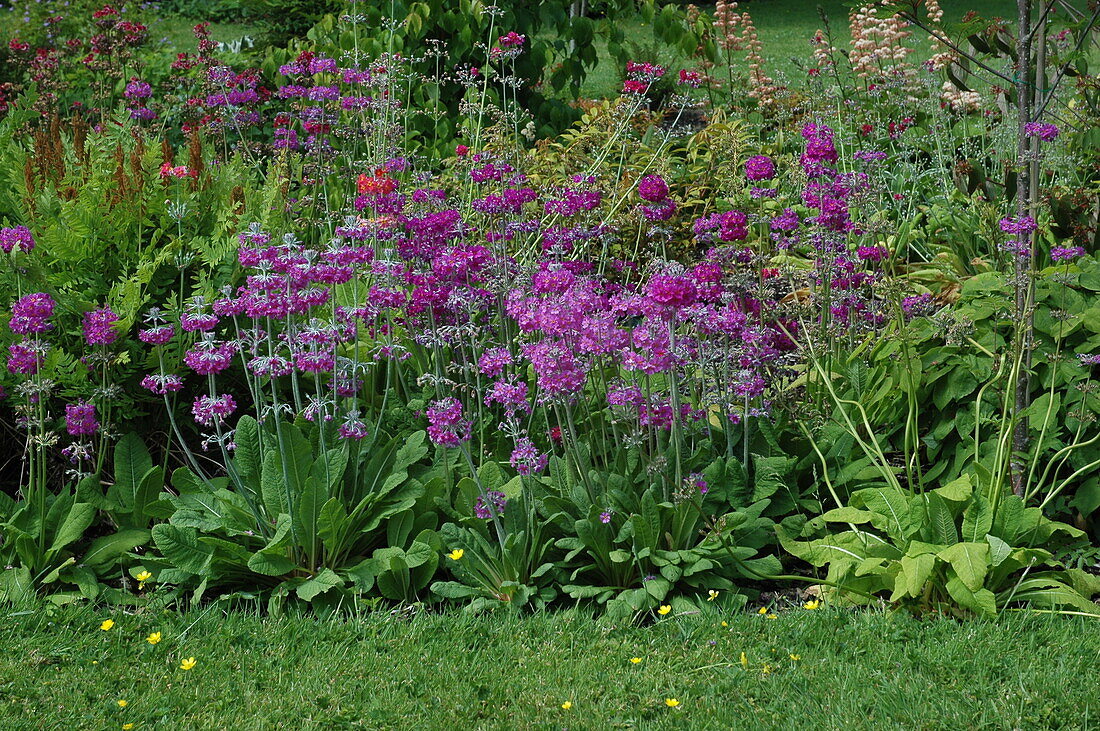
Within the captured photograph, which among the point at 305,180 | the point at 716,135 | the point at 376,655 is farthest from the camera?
the point at 716,135

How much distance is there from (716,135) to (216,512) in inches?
167

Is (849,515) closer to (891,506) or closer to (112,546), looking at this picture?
(891,506)

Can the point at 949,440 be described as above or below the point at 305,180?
below

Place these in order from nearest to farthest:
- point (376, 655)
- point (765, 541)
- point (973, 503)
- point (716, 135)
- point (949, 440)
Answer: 1. point (376, 655)
2. point (973, 503)
3. point (765, 541)
4. point (949, 440)
5. point (716, 135)

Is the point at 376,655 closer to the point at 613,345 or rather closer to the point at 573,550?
the point at 573,550

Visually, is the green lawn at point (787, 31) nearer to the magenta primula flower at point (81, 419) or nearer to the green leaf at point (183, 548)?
the magenta primula flower at point (81, 419)

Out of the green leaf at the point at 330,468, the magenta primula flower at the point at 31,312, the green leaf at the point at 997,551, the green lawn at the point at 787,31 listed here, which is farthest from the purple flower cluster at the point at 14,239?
the green lawn at the point at 787,31

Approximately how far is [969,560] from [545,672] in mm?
1256

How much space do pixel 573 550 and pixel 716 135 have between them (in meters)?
4.02

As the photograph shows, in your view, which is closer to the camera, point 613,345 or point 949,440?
point 613,345

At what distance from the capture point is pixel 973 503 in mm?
3348

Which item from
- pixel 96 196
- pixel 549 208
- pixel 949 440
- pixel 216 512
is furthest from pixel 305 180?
pixel 949 440

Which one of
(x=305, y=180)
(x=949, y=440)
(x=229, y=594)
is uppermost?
(x=305, y=180)

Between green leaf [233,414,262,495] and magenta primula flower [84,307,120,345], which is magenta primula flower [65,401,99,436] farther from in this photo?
green leaf [233,414,262,495]
